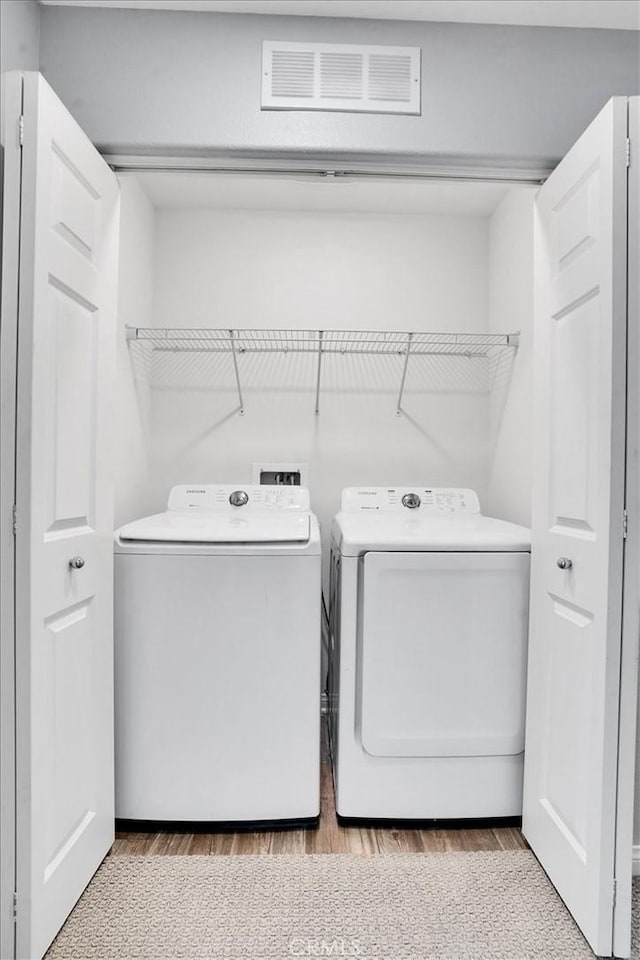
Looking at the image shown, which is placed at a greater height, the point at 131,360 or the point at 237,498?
the point at 131,360

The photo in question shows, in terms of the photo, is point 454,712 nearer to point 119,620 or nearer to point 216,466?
point 119,620

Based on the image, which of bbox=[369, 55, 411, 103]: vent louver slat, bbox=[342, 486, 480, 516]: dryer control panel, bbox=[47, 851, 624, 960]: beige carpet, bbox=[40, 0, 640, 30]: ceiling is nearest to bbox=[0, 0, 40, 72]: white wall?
bbox=[40, 0, 640, 30]: ceiling

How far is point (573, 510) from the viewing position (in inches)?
60.8

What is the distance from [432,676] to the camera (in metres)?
1.88

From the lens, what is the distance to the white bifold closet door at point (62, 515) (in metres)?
1.29

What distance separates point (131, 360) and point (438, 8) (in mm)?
1662

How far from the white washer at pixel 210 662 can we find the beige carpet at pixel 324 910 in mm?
232

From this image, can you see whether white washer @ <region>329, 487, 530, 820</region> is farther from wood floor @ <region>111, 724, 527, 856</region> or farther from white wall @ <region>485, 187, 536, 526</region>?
white wall @ <region>485, 187, 536, 526</region>

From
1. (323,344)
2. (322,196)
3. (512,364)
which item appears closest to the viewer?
(512,364)

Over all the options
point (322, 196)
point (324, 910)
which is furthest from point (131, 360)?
point (324, 910)

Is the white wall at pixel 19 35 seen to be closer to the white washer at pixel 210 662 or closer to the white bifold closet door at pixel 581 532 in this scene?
the white washer at pixel 210 662

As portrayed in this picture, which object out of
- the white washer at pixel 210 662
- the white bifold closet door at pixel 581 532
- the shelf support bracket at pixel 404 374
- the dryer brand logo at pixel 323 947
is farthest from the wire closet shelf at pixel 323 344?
the dryer brand logo at pixel 323 947

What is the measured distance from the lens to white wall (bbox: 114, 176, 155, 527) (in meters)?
2.35

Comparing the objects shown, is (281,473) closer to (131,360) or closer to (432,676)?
(131,360)
